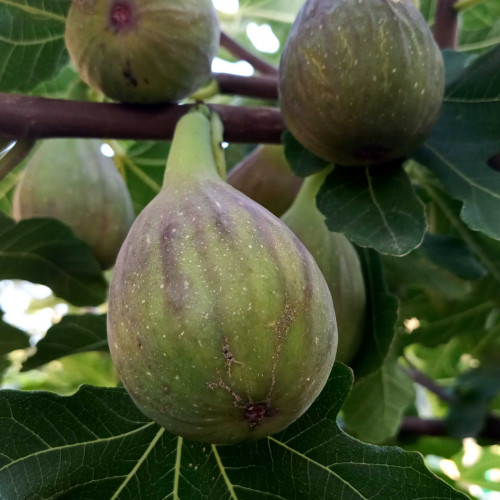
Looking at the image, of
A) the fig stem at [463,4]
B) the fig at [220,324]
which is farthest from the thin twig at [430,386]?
the fig at [220,324]

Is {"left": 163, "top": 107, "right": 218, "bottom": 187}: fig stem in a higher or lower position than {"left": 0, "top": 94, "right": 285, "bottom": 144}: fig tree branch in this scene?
higher

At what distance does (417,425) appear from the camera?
218cm

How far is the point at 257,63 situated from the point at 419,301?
2.35 feet

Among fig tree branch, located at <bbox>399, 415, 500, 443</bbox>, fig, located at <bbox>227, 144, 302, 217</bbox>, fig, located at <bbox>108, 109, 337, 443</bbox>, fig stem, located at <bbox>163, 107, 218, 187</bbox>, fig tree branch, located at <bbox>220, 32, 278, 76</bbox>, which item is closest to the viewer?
fig, located at <bbox>108, 109, 337, 443</bbox>

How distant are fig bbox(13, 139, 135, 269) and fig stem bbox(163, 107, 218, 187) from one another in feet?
1.05

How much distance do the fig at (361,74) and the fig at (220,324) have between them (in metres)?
0.30

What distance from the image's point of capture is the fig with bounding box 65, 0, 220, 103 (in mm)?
1130

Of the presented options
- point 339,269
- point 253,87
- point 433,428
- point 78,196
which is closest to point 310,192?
point 339,269

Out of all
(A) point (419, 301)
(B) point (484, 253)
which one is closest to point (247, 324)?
(B) point (484, 253)

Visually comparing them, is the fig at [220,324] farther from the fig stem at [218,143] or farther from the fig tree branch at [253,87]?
the fig tree branch at [253,87]

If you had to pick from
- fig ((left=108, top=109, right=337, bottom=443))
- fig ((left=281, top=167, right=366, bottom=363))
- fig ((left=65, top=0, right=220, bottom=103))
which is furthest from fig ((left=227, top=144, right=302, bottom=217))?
fig ((left=108, top=109, right=337, bottom=443))

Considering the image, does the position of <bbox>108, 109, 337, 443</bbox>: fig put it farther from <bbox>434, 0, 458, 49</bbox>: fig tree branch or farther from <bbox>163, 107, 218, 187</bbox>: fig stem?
<bbox>434, 0, 458, 49</bbox>: fig tree branch

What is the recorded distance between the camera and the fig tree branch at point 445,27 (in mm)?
1527

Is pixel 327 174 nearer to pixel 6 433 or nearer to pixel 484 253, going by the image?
pixel 484 253
